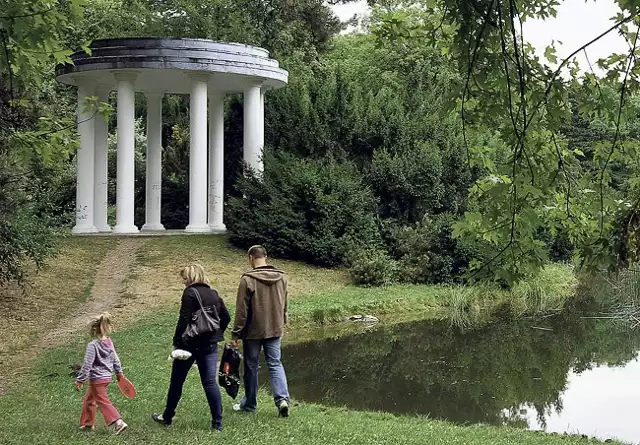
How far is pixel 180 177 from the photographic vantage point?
29.5 meters

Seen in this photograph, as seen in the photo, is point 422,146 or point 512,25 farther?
point 422,146

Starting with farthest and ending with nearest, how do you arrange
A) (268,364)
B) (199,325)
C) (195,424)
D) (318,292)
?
(318,292) → (268,364) → (195,424) → (199,325)

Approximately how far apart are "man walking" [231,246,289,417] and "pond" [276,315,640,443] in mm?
2615

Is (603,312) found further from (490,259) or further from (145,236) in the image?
(490,259)

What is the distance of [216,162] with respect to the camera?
23.5 metres

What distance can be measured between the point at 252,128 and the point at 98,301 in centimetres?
905

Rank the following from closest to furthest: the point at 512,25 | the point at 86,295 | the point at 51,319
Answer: the point at 512,25 → the point at 51,319 → the point at 86,295

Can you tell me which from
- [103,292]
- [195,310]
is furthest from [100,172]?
[195,310]

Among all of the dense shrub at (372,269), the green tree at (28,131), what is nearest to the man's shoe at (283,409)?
the green tree at (28,131)

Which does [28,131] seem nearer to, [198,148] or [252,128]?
[198,148]

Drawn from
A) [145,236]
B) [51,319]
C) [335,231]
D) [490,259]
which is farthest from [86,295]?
[490,259]

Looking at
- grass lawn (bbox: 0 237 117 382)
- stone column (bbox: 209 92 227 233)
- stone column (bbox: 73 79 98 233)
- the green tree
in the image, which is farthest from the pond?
stone column (bbox: 73 79 98 233)

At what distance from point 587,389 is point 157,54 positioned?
560 inches

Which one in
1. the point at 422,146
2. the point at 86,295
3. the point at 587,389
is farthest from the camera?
the point at 422,146
